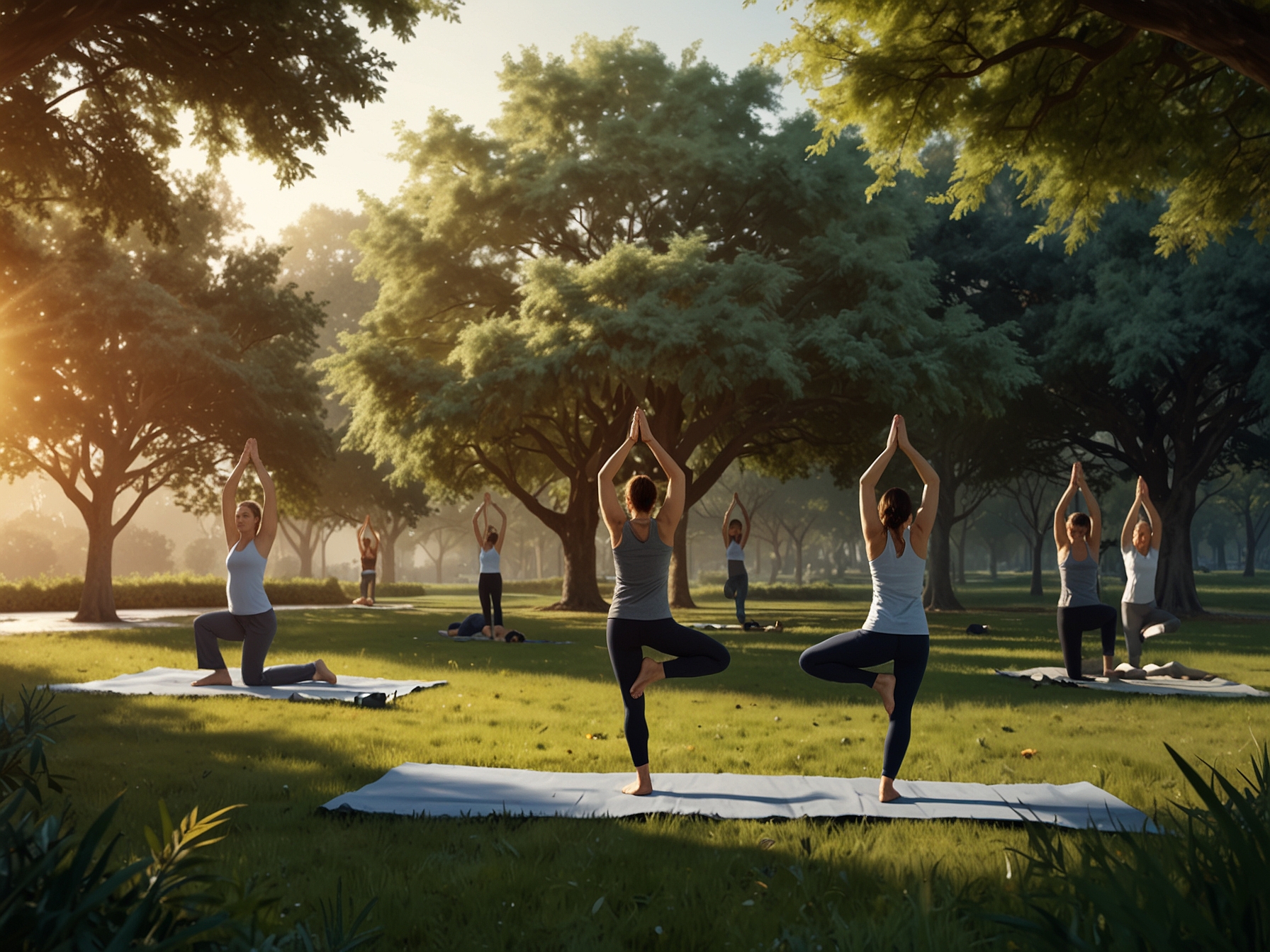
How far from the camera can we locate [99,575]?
25047 mm

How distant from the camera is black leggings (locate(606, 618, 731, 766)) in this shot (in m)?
6.50

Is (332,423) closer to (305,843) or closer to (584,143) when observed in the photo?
(584,143)

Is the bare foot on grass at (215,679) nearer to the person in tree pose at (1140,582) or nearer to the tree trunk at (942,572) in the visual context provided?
the person in tree pose at (1140,582)

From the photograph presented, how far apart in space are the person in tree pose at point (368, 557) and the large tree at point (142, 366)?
8.04ft

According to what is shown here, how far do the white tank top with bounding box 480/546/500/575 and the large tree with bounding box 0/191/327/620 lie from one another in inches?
382

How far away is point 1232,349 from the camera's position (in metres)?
25.9

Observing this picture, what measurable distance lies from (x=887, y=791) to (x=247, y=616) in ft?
27.0

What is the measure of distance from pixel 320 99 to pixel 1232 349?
24578mm

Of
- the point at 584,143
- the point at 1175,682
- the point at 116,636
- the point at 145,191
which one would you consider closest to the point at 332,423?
the point at 584,143

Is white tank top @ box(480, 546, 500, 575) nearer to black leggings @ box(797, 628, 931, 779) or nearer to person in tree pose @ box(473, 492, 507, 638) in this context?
person in tree pose @ box(473, 492, 507, 638)

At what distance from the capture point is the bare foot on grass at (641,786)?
255 inches

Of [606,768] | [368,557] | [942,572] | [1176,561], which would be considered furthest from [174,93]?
[1176,561]

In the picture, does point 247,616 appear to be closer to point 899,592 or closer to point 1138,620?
point 899,592

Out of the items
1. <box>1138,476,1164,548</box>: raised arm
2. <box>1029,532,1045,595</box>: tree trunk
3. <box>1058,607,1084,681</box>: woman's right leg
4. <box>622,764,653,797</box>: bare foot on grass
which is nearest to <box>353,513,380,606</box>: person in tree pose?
<box>1058,607,1084,681</box>: woman's right leg
